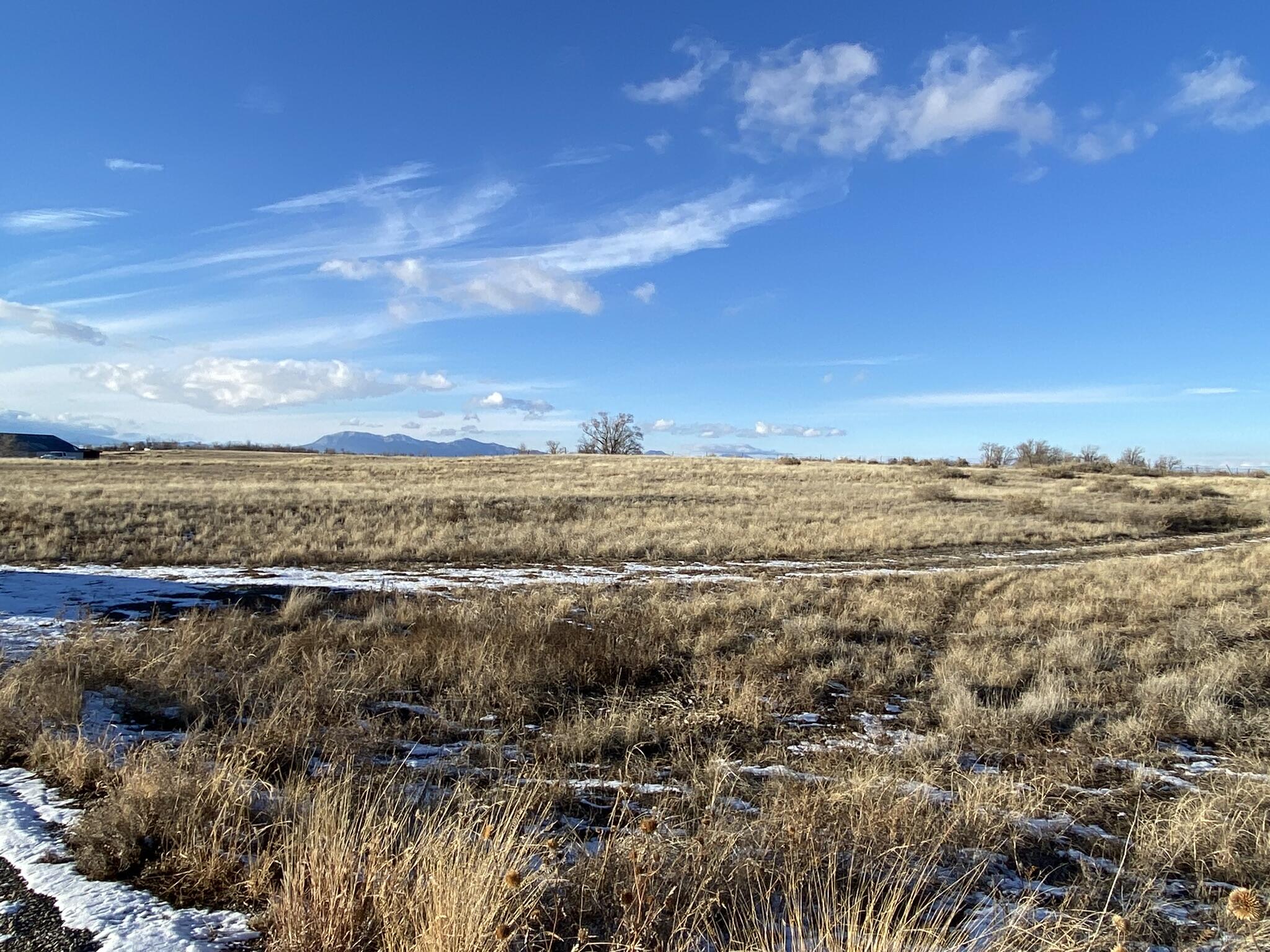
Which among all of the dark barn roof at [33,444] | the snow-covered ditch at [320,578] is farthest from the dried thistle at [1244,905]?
the dark barn roof at [33,444]

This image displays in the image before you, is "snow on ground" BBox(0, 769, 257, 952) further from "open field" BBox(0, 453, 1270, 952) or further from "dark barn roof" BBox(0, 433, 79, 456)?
"dark barn roof" BBox(0, 433, 79, 456)

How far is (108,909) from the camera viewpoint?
3066 millimetres

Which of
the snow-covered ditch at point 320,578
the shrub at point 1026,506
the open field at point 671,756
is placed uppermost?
the shrub at point 1026,506

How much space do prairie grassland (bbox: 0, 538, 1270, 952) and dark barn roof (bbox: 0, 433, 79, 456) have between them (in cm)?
9518

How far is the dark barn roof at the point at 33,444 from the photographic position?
260ft

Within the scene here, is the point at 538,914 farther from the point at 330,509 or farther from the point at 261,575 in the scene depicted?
the point at 330,509

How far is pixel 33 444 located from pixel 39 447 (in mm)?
1581

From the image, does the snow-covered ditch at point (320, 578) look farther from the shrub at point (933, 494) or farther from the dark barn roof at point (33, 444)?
the dark barn roof at point (33, 444)

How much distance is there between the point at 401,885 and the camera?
2.90m

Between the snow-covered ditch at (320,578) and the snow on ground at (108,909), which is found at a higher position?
the snow on ground at (108,909)

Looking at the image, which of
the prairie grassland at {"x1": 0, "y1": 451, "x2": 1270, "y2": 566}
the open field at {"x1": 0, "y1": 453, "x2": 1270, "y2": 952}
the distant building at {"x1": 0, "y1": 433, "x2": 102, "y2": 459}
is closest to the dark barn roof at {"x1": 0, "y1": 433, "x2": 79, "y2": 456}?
the distant building at {"x1": 0, "y1": 433, "x2": 102, "y2": 459}

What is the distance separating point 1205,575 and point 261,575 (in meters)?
20.9

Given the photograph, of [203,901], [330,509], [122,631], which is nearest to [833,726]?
[203,901]

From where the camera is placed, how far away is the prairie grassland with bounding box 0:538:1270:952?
3.01 m
